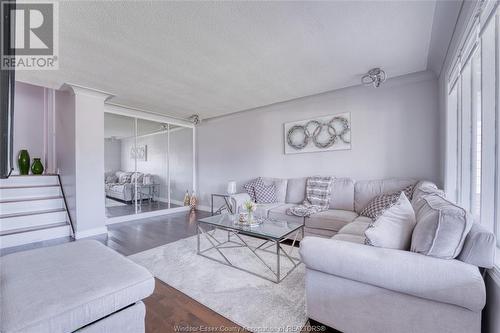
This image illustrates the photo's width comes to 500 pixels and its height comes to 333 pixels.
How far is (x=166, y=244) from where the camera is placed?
3.10 meters

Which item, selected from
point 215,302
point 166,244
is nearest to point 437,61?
point 215,302

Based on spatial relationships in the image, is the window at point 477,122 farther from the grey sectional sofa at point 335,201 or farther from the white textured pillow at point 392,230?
the grey sectional sofa at point 335,201

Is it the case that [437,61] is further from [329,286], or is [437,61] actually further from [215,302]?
[215,302]

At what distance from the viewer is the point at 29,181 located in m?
3.69

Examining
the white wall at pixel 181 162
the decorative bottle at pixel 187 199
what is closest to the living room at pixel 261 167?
the white wall at pixel 181 162

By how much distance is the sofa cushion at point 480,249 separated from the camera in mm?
1096

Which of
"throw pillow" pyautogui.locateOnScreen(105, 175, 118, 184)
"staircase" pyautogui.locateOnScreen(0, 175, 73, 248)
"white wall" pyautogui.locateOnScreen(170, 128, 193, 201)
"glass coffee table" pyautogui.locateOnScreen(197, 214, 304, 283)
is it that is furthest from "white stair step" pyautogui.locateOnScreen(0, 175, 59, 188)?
"glass coffee table" pyautogui.locateOnScreen(197, 214, 304, 283)

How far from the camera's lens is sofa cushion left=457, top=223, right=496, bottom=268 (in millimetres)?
1096

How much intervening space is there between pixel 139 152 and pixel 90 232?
187cm

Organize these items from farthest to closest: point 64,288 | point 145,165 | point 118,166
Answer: point 145,165, point 118,166, point 64,288

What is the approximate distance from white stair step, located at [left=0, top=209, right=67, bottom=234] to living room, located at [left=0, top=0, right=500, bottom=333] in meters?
0.03

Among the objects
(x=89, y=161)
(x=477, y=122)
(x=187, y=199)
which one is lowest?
(x=187, y=199)

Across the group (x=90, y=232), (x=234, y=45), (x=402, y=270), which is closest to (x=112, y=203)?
(x=90, y=232)

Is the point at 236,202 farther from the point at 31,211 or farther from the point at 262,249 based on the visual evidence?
the point at 31,211
